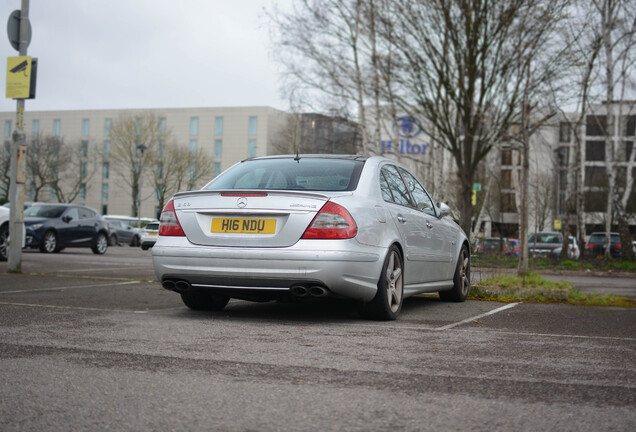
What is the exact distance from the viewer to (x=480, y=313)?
781cm

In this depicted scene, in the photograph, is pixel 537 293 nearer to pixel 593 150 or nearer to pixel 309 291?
pixel 309 291

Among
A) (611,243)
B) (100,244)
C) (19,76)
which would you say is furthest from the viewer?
(611,243)

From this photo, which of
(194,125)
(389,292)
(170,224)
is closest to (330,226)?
(389,292)

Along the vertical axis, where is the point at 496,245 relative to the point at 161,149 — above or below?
below

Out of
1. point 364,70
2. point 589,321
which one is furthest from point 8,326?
point 364,70

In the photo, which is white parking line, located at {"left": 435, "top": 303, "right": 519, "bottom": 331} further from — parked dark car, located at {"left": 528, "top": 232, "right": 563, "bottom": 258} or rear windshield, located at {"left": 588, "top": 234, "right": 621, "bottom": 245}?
rear windshield, located at {"left": 588, "top": 234, "right": 621, "bottom": 245}

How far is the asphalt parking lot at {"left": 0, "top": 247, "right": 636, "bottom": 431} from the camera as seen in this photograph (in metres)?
3.21

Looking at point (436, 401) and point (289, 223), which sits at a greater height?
point (289, 223)

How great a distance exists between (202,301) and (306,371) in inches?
129

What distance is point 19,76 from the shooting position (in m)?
12.1

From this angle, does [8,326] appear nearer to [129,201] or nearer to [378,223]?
[378,223]

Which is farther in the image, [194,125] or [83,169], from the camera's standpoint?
[194,125]

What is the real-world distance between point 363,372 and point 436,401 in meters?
0.73

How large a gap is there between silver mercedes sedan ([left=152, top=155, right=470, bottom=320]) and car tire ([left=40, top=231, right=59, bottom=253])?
17.3m
